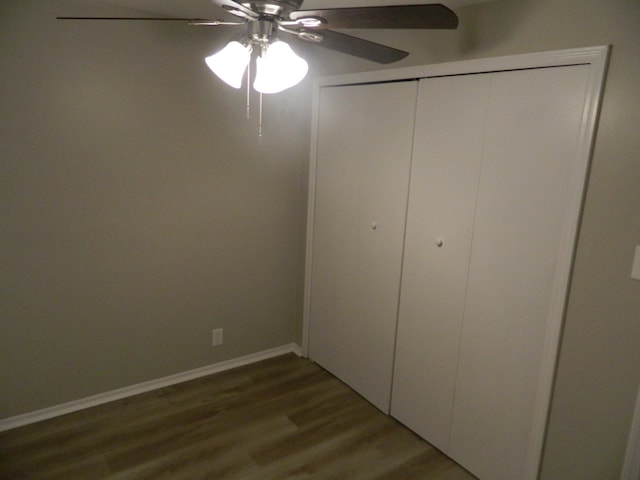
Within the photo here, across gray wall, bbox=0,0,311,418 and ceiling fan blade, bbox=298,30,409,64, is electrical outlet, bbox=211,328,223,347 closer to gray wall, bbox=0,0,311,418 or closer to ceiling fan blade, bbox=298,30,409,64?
gray wall, bbox=0,0,311,418

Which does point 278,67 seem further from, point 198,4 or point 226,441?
point 226,441

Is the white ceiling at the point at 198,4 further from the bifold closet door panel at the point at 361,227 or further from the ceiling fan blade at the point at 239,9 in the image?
the ceiling fan blade at the point at 239,9

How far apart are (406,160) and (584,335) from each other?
1.15 metres

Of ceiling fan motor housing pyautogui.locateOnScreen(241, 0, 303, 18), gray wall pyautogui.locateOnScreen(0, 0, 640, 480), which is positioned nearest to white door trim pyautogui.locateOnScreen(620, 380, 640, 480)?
gray wall pyautogui.locateOnScreen(0, 0, 640, 480)

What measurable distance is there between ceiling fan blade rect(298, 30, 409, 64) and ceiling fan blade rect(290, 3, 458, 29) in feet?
0.28

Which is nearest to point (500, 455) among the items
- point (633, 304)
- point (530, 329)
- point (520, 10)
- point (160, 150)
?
point (530, 329)

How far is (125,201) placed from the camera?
7.93 ft

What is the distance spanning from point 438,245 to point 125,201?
172cm

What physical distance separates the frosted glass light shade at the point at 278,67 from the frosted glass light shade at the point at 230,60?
59mm

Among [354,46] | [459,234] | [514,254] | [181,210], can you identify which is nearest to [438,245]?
[459,234]

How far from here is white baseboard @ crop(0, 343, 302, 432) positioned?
7.63 ft

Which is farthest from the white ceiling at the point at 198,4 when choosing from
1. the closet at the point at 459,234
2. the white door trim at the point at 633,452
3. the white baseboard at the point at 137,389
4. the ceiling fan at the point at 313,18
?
the white baseboard at the point at 137,389

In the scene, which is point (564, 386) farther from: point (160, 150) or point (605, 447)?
point (160, 150)

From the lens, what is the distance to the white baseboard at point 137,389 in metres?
2.33
